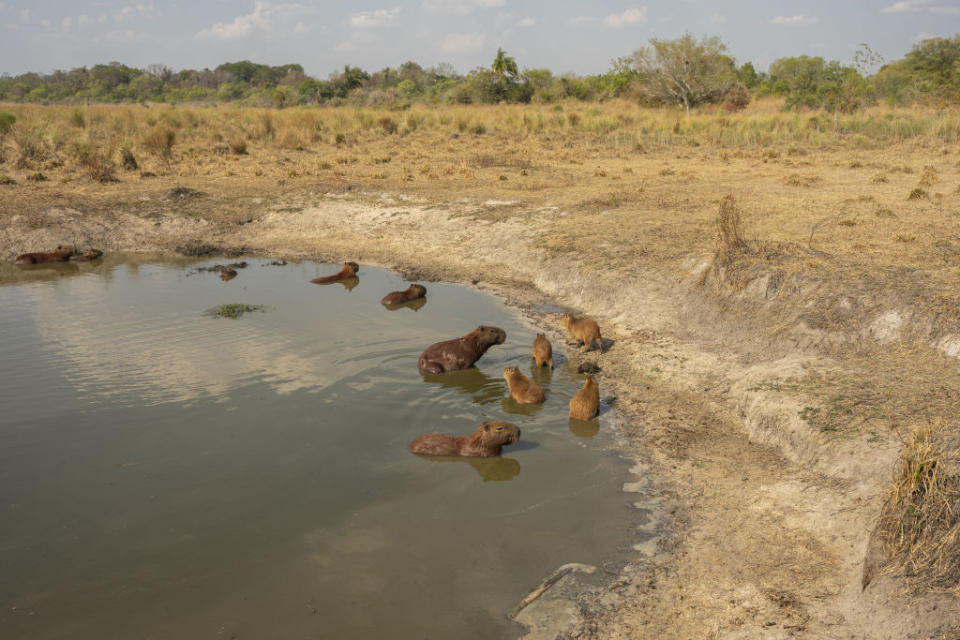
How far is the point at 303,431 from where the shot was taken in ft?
22.5

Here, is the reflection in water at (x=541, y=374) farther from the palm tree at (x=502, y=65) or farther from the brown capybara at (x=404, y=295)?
the palm tree at (x=502, y=65)

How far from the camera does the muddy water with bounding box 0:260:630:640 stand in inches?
177

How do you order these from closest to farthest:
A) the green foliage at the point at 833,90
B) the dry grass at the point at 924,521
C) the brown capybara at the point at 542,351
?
1. the dry grass at the point at 924,521
2. the brown capybara at the point at 542,351
3. the green foliage at the point at 833,90

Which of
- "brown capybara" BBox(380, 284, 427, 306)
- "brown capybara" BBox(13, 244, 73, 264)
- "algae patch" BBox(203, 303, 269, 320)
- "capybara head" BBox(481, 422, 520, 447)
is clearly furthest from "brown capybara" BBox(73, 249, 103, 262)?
"capybara head" BBox(481, 422, 520, 447)

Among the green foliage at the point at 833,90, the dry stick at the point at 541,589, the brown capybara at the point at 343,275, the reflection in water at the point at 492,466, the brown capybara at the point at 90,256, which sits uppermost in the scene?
the green foliage at the point at 833,90

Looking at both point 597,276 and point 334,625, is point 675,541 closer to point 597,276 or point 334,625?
point 334,625

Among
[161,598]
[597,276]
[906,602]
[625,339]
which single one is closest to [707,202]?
[597,276]

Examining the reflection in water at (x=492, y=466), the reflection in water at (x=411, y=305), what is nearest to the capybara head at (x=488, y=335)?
the reflection in water at (x=492, y=466)

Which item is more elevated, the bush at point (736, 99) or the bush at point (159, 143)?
the bush at point (736, 99)

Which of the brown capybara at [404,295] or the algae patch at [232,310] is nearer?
the algae patch at [232,310]

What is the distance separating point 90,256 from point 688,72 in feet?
114

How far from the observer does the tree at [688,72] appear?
38656 mm

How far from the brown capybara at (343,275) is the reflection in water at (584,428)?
6.81 metres

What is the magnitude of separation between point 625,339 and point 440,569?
17.4ft
